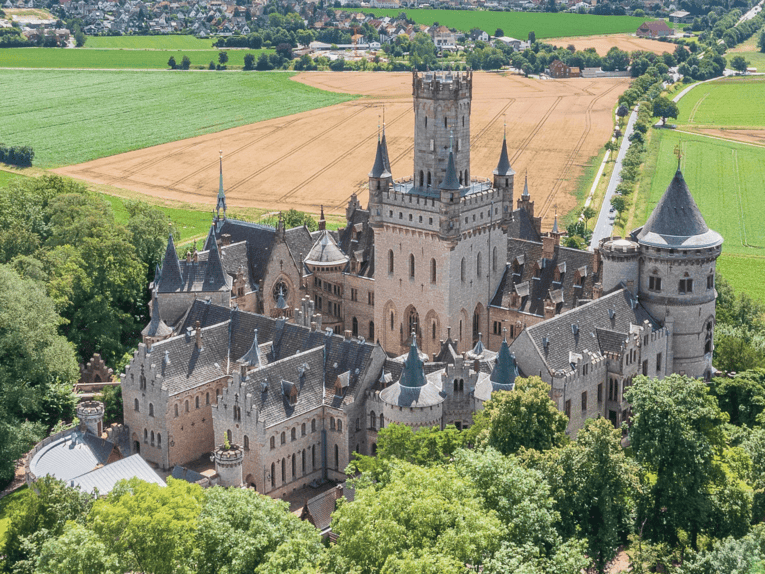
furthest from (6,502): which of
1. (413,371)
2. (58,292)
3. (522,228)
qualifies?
(522,228)

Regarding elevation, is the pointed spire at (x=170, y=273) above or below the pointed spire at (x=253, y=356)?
above

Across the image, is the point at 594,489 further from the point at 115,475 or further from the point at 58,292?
the point at 58,292

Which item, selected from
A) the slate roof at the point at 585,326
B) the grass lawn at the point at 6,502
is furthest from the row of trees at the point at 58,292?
the slate roof at the point at 585,326

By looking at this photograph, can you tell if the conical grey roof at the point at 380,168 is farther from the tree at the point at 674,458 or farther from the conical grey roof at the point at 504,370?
the tree at the point at 674,458

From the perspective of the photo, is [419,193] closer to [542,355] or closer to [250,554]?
[542,355]

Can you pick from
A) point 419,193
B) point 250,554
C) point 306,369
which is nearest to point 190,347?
point 306,369

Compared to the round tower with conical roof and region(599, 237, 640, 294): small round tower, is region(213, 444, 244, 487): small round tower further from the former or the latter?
region(599, 237, 640, 294): small round tower

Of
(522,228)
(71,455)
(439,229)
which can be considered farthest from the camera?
(522,228)
